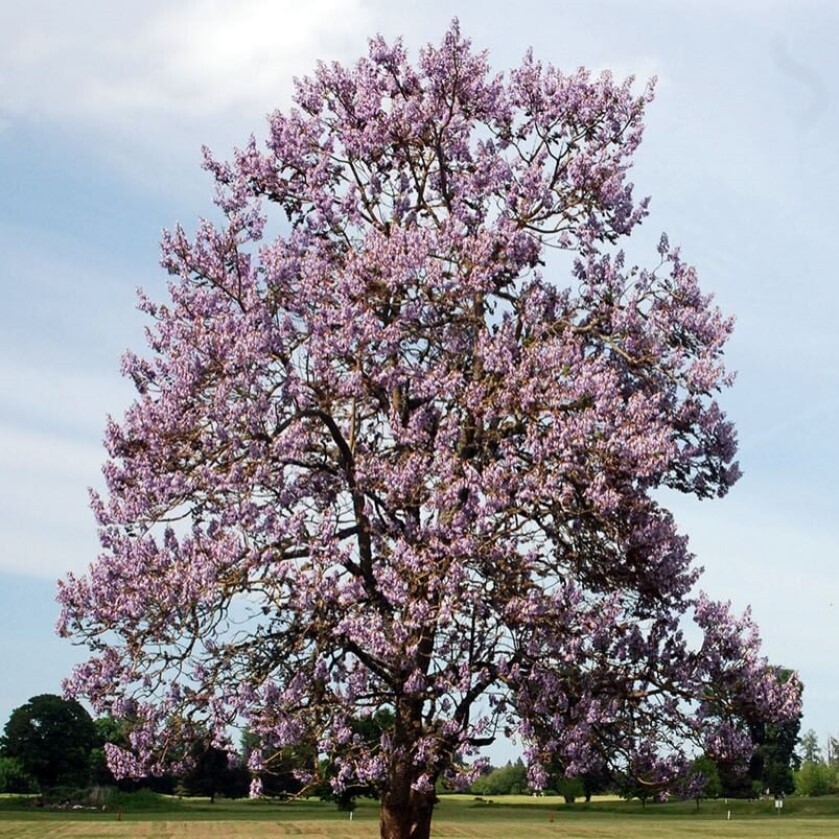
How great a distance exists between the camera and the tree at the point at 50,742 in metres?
136

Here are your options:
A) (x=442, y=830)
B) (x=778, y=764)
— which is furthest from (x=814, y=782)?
(x=442, y=830)

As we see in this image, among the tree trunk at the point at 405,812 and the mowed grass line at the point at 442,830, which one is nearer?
the tree trunk at the point at 405,812

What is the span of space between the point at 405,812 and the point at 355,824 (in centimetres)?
7692

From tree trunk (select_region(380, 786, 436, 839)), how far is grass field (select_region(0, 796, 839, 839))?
5152cm

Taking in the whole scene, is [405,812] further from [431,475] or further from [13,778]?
[13,778]

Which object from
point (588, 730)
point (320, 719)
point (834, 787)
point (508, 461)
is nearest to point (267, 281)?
point (508, 461)

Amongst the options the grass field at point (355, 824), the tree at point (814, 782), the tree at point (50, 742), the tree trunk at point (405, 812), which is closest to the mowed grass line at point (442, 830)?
the grass field at point (355, 824)

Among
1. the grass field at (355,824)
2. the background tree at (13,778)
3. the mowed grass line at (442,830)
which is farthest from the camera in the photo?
the background tree at (13,778)

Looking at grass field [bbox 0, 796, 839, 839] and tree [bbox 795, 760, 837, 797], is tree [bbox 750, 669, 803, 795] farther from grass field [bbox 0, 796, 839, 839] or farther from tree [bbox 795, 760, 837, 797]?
grass field [bbox 0, 796, 839, 839]

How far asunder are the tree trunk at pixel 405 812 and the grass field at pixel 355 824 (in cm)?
5152

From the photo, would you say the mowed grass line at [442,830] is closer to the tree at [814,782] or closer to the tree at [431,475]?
the tree at [431,475]

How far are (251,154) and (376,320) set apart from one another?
274 inches

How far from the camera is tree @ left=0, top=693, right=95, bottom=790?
13575cm

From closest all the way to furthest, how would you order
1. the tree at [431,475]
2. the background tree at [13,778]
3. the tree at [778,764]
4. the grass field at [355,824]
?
the tree at [431,475], the grass field at [355,824], the background tree at [13,778], the tree at [778,764]
